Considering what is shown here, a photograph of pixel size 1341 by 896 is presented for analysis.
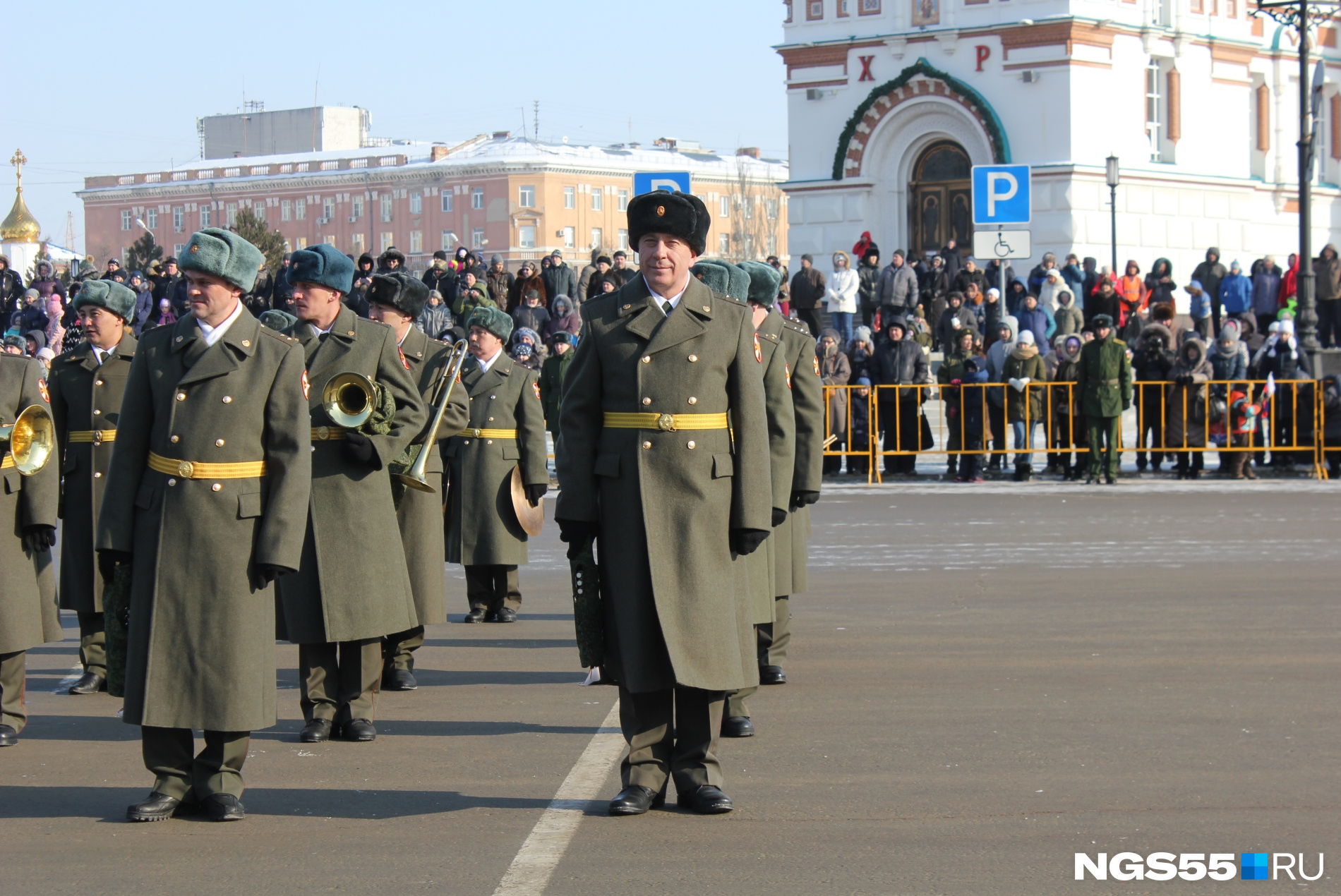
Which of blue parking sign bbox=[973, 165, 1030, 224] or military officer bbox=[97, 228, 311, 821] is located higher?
blue parking sign bbox=[973, 165, 1030, 224]

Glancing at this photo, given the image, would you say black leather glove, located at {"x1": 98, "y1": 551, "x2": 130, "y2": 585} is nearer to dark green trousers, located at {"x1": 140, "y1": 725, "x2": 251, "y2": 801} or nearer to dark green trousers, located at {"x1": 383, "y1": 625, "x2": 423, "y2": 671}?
dark green trousers, located at {"x1": 140, "y1": 725, "x2": 251, "y2": 801}

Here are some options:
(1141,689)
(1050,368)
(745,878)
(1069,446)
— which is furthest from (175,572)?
(1050,368)

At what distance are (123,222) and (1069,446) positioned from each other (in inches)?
4075

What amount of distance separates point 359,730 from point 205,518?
6.03 ft

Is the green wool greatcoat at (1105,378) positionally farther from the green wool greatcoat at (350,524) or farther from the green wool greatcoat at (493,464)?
the green wool greatcoat at (350,524)

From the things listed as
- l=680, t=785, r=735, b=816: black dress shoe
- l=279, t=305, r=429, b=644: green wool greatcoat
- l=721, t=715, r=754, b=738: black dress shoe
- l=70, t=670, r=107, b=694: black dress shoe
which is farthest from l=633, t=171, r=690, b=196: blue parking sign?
l=680, t=785, r=735, b=816: black dress shoe

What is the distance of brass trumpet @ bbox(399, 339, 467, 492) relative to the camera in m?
9.24

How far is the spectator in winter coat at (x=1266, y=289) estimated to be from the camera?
29.4m

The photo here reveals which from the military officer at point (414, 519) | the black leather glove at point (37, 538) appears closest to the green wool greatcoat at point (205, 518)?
the black leather glove at point (37, 538)

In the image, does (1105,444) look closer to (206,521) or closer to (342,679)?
(342,679)

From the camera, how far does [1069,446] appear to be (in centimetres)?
2153

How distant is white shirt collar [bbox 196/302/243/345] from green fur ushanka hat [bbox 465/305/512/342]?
203 inches

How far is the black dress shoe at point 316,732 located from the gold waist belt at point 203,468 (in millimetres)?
1798

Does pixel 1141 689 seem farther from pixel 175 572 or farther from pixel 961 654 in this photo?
pixel 175 572
